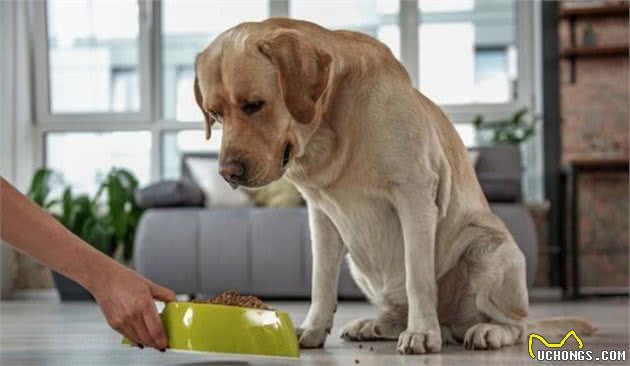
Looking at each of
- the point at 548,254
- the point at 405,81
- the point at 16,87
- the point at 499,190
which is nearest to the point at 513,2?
the point at 548,254

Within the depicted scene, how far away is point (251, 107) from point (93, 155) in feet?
16.9

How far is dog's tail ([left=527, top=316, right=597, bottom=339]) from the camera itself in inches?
96.8

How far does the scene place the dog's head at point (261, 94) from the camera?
1.95 metres

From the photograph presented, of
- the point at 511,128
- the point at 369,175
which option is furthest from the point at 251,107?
the point at 511,128

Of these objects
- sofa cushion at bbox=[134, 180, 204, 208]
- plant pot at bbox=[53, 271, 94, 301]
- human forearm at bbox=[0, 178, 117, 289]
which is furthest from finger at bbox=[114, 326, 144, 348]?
plant pot at bbox=[53, 271, 94, 301]

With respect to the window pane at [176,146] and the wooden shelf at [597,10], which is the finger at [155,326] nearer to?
the window pane at [176,146]

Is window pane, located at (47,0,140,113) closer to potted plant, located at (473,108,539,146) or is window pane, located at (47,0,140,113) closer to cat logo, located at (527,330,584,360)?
potted plant, located at (473,108,539,146)

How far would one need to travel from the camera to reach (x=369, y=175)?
7.05 feet

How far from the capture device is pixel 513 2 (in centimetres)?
672

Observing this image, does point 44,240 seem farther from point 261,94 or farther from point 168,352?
point 168,352

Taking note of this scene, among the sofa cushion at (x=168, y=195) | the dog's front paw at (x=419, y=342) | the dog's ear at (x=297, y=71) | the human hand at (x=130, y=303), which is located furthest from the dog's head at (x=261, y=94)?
the sofa cushion at (x=168, y=195)

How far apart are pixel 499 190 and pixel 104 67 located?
3135 millimetres

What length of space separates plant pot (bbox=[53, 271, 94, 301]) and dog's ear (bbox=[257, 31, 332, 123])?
12.5ft

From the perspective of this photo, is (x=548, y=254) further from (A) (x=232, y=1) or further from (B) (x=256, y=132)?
(B) (x=256, y=132)
